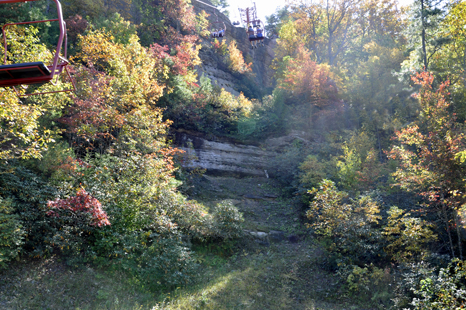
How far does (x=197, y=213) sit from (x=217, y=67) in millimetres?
20867

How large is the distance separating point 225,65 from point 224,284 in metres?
24.5

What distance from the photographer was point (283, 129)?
20.7m

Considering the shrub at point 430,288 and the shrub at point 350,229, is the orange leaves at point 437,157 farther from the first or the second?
the shrub at point 430,288

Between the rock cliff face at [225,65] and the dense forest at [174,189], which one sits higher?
the rock cliff face at [225,65]

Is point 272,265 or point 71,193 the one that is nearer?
point 71,193

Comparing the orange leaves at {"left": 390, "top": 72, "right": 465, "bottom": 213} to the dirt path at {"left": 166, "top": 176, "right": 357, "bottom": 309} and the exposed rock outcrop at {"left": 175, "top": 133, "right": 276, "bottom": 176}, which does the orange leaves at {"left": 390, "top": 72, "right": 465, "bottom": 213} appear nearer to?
the dirt path at {"left": 166, "top": 176, "right": 357, "bottom": 309}

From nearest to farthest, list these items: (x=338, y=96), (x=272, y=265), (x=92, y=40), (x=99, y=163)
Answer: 1. (x=99, y=163)
2. (x=272, y=265)
3. (x=92, y=40)
4. (x=338, y=96)

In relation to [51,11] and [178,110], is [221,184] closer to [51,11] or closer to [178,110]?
[178,110]

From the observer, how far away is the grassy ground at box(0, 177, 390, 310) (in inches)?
257

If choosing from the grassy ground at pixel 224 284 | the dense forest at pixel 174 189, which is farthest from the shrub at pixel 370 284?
the grassy ground at pixel 224 284

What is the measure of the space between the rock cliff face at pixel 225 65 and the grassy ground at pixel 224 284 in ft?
53.2

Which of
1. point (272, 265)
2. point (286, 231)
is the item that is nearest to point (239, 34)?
point (286, 231)

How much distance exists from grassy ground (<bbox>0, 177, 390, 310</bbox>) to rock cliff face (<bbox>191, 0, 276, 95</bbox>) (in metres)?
16.2

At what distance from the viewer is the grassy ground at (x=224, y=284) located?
257 inches
